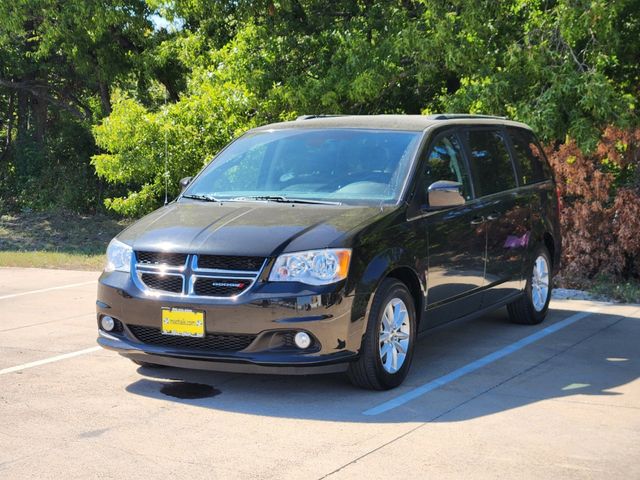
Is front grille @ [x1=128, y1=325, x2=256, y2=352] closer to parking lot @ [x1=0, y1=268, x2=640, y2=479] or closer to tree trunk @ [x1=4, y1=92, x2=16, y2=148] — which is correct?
parking lot @ [x1=0, y1=268, x2=640, y2=479]

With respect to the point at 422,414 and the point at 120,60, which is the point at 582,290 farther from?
the point at 120,60

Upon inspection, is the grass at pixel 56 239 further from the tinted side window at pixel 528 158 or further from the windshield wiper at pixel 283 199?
the windshield wiper at pixel 283 199

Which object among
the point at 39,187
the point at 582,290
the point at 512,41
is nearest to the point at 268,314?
the point at 582,290

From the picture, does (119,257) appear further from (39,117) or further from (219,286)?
(39,117)

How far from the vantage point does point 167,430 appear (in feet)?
19.3

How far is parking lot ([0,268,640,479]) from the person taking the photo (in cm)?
524

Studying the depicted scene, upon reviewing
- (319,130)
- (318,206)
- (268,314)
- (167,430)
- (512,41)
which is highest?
(512,41)

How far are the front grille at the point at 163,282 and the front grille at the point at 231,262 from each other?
0.67 feet

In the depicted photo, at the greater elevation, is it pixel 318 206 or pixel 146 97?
pixel 146 97

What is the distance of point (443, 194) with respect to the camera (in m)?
7.32

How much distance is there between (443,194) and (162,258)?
212cm

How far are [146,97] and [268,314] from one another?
18.9m

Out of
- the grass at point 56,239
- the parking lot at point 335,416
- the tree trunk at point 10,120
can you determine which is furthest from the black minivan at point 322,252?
the tree trunk at point 10,120

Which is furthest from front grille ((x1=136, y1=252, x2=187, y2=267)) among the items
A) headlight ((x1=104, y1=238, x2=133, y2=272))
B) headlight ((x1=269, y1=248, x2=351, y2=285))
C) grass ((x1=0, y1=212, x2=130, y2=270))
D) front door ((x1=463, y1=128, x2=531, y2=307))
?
grass ((x1=0, y1=212, x2=130, y2=270))
